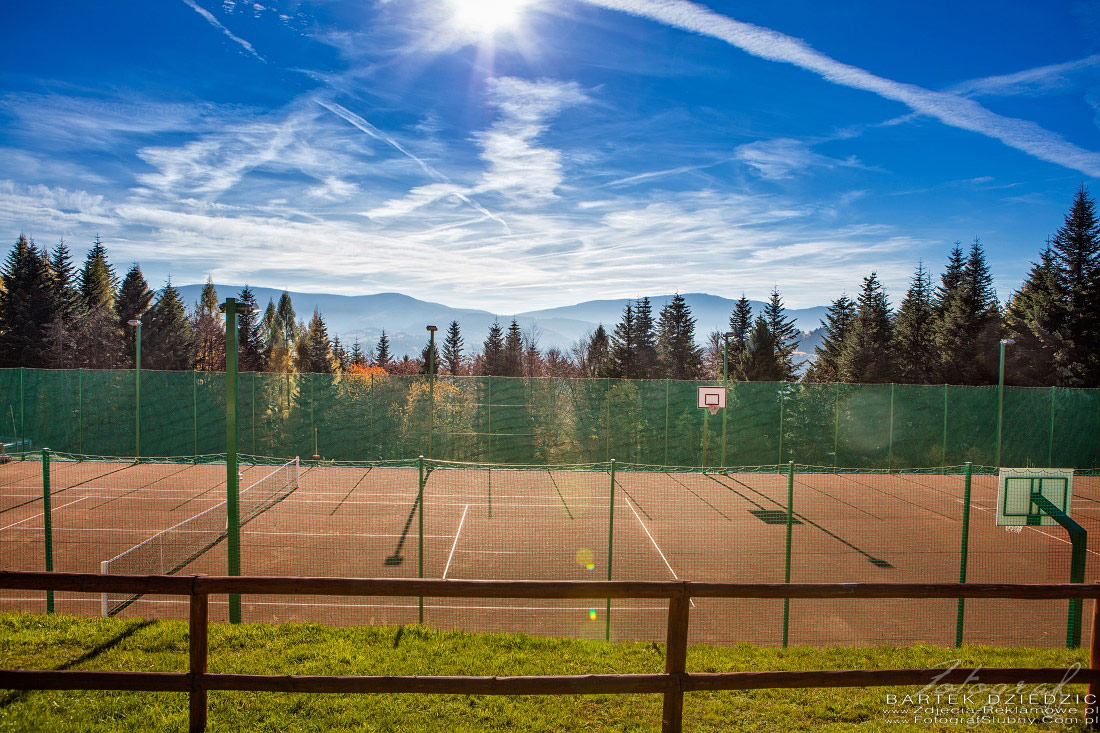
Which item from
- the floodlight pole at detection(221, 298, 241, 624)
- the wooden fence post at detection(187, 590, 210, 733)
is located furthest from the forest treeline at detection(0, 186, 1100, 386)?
the wooden fence post at detection(187, 590, 210, 733)

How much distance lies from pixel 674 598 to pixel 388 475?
17990 mm

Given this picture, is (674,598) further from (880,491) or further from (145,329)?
(145,329)

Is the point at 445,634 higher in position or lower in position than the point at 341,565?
higher

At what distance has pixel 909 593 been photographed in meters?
4.08

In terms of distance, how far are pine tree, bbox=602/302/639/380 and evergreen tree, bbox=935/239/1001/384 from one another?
1908 centimetres

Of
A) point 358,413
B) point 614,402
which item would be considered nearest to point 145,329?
point 358,413

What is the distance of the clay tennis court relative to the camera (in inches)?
336

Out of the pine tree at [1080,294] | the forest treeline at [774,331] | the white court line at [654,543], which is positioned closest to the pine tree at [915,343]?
the forest treeline at [774,331]

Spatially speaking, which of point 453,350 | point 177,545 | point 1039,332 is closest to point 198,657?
point 177,545

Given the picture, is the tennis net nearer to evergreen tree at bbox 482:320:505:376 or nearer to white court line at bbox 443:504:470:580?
white court line at bbox 443:504:470:580

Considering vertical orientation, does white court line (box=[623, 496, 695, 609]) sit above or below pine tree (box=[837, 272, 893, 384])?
below

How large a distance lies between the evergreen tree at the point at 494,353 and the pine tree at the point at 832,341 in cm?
2730

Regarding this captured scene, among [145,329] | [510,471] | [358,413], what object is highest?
[145,329]

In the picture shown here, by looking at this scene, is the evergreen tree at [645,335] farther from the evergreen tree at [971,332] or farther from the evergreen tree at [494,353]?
the evergreen tree at [971,332]
